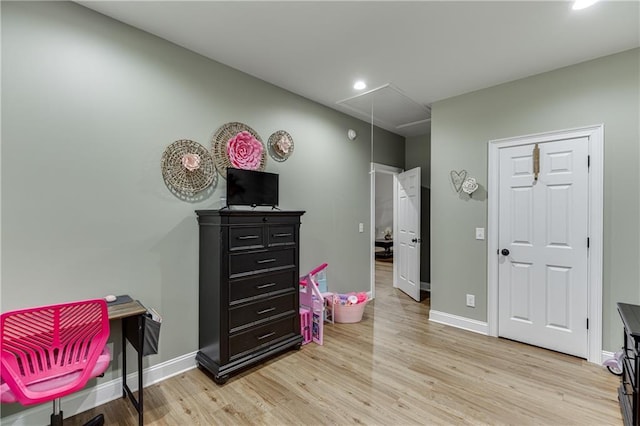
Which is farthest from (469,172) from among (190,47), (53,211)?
(53,211)

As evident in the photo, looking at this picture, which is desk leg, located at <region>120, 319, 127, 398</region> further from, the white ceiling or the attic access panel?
the attic access panel

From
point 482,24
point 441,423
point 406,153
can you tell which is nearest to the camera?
point 441,423

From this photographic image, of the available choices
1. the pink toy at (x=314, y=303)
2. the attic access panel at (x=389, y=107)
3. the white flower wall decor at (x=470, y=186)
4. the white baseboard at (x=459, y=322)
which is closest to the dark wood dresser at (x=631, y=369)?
the white baseboard at (x=459, y=322)

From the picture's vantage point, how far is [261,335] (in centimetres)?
258

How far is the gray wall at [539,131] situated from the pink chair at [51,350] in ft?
11.0

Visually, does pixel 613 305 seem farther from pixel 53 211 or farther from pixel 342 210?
pixel 53 211

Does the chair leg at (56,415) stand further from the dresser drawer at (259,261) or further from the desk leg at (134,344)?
the dresser drawer at (259,261)

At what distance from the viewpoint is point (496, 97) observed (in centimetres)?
319

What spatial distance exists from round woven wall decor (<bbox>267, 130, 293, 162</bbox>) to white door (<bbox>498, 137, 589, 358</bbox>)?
2.30 metres

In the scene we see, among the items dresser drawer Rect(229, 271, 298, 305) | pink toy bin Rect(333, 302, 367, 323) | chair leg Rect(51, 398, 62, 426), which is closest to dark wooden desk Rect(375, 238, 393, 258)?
pink toy bin Rect(333, 302, 367, 323)

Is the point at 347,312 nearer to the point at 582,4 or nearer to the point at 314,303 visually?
the point at 314,303

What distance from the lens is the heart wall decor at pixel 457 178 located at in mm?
3422

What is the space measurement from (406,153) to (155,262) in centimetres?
441

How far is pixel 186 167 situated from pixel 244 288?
3.63 ft
